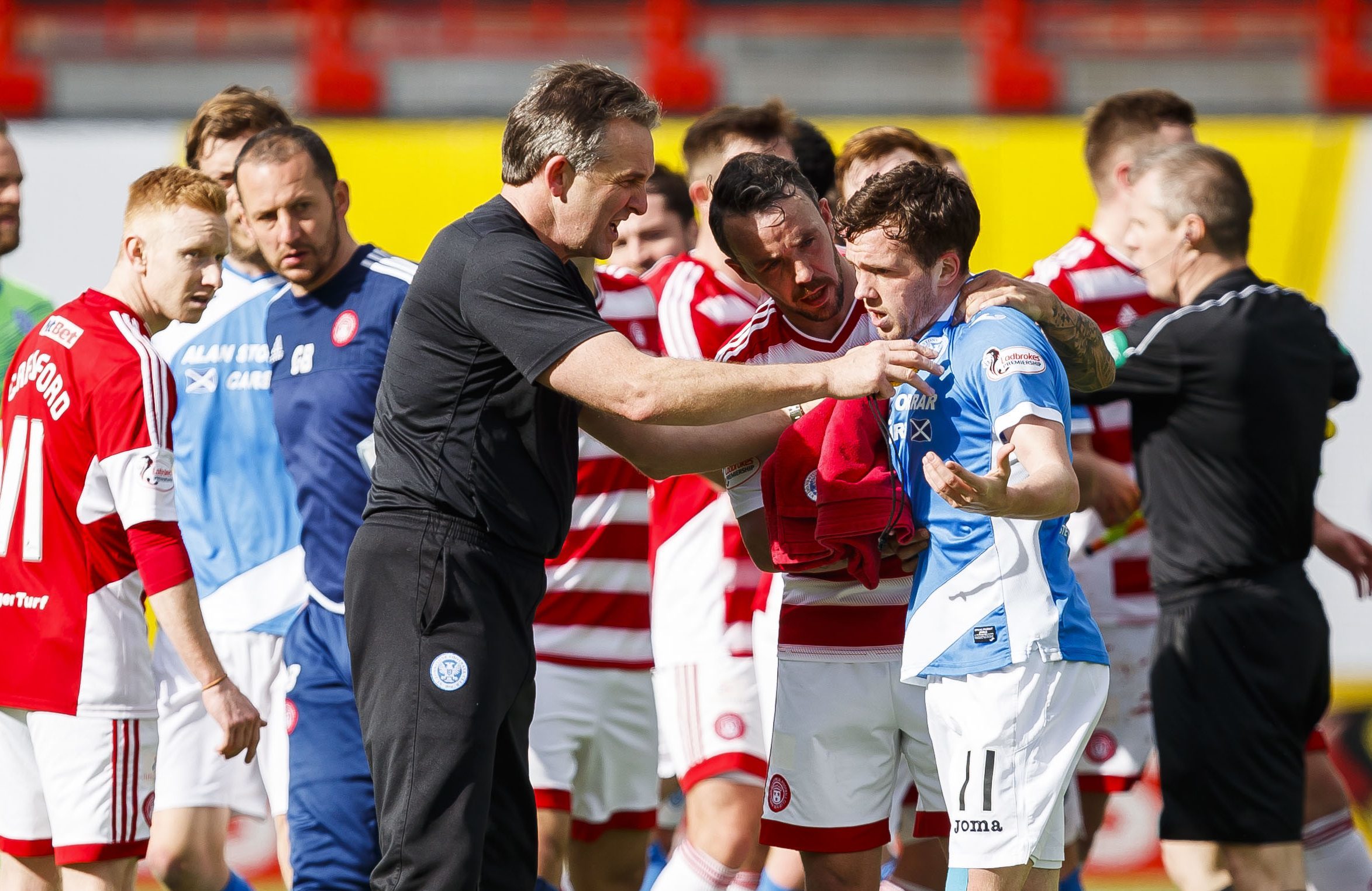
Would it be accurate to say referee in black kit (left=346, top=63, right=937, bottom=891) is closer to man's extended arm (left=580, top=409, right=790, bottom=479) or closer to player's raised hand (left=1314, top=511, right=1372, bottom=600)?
man's extended arm (left=580, top=409, right=790, bottom=479)

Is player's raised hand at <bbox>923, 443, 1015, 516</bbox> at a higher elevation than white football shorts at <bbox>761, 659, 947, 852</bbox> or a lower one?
higher

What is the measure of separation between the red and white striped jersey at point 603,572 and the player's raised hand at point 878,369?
183 cm

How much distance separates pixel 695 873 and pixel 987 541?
68.5 inches

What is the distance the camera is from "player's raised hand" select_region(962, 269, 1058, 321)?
3.41 meters

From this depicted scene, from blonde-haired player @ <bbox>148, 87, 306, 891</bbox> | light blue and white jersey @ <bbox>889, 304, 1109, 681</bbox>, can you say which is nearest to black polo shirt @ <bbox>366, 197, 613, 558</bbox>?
light blue and white jersey @ <bbox>889, 304, 1109, 681</bbox>

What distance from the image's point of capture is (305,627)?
4684 millimetres

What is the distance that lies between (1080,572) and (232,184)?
3.05 m

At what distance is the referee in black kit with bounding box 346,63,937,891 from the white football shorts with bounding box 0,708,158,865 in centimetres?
96

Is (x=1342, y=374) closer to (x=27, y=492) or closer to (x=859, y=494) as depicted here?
(x=859, y=494)

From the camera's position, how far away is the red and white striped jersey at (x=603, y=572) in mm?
4918

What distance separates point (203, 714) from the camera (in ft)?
16.7

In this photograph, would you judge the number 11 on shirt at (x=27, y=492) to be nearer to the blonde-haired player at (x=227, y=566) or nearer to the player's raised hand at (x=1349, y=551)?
the blonde-haired player at (x=227, y=566)

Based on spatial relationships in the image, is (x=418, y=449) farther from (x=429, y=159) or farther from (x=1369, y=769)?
(x=1369, y=769)

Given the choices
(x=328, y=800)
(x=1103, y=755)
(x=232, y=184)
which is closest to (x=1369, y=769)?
(x=1103, y=755)
